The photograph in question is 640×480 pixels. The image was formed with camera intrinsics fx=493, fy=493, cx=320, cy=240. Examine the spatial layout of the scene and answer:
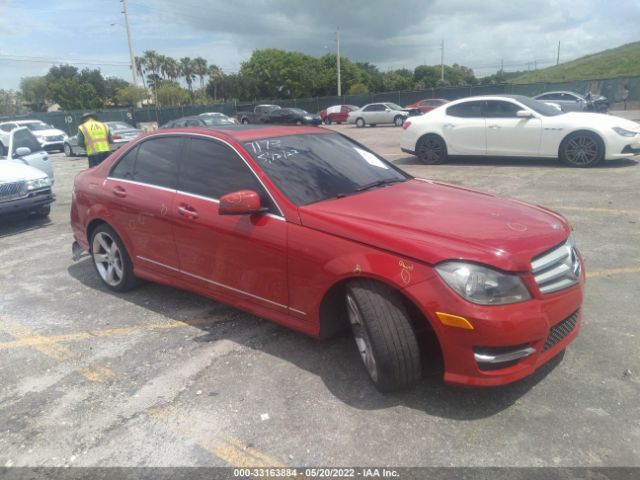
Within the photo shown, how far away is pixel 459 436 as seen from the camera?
2.62 m

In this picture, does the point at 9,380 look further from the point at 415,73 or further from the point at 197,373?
the point at 415,73

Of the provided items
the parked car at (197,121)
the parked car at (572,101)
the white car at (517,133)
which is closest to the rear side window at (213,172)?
the white car at (517,133)

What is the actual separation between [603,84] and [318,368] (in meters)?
39.0

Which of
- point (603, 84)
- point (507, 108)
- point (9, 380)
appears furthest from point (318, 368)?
point (603, 84)

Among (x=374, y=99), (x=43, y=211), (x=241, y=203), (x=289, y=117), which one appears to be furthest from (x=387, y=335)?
(x=374, y=99)

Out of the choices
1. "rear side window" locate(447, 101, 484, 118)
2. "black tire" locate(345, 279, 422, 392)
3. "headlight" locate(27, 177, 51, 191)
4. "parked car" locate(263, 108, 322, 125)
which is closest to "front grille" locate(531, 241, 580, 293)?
"black tire" locate(345, 279, 422, 392)

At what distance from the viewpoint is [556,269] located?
2.84 meters

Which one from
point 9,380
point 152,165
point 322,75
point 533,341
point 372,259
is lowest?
point 9,380

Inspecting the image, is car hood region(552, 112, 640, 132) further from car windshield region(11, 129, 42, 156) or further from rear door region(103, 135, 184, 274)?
car windshield region(11, 129, 42, 156)

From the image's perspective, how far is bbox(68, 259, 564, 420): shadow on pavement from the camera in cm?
289

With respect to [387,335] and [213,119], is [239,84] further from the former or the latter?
[387,335]

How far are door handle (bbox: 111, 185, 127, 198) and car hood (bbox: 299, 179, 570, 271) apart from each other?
2050 millimetres

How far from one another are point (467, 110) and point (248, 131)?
809cm

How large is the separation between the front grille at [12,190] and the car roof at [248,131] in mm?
4328
